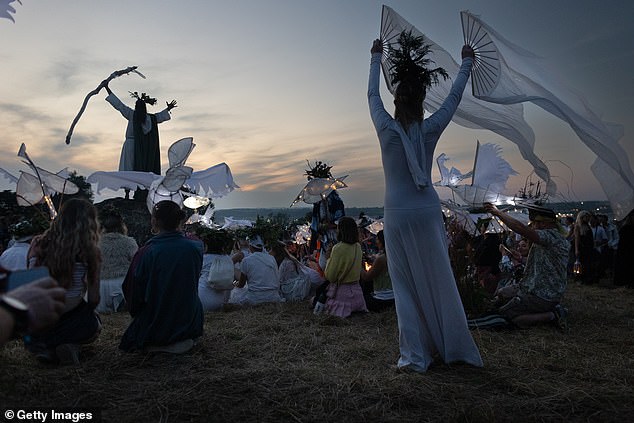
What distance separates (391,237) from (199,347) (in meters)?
2.14

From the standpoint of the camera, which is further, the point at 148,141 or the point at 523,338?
the point at 148,141

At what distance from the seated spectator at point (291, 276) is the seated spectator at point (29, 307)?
611cm

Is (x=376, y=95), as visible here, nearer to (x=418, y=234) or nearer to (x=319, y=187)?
(x=418, y=234)

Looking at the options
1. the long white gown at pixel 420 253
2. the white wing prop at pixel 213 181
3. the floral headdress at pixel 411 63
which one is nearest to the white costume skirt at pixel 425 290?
the long white gown at pixel 420 253

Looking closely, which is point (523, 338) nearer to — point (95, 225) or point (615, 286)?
point (95, 225)

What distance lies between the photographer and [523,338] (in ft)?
14.9

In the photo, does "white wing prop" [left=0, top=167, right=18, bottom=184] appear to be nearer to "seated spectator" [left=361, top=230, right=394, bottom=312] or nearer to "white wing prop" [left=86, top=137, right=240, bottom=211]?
"white wing prop" [left=86, top=137, right=240, bottom=211]

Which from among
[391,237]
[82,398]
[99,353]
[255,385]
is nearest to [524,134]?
[391,237]

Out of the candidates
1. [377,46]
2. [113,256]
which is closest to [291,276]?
[113,256]

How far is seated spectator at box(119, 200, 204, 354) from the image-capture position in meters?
3.94

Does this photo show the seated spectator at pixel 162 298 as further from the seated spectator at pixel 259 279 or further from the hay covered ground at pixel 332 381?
the seated spectator at pixel 259 279

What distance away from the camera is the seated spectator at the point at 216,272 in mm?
6414

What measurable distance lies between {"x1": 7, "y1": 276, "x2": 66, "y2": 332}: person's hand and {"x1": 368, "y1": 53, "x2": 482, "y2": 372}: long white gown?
8.13 feet

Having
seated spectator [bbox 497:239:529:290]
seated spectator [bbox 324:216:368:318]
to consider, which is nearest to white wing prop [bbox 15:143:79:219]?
seated spectator [bbox 324:216:368:318]
